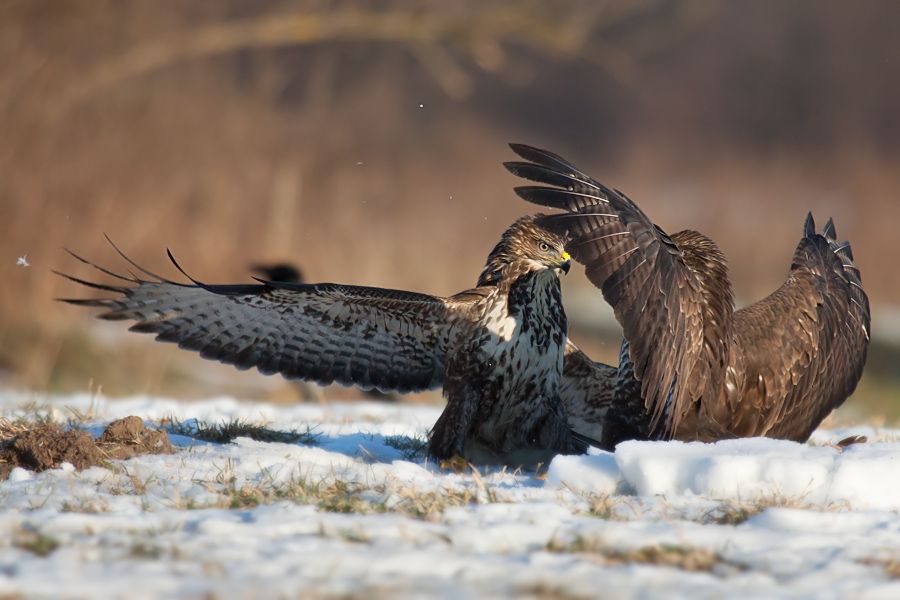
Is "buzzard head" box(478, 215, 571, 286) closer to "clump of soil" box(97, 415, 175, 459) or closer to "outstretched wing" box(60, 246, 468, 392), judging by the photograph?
"outstretched wing" box(60, 246, 468, 392)

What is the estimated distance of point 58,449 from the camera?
4.94 metres

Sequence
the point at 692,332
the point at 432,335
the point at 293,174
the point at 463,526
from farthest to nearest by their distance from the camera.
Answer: the point at 293,174
the point at 432,335
the point at 692,332
the point at 463,526

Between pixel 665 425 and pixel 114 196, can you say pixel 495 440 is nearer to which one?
pixel 665 425

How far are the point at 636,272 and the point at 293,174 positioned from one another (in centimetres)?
1115

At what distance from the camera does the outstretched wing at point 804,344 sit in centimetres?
563

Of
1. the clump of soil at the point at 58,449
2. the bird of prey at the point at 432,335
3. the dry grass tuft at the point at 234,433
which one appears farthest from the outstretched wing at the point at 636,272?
the clump of soil at the point at 58,449

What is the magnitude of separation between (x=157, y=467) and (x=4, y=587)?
6.09 feet

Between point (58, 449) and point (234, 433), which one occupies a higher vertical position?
point (234, 433)

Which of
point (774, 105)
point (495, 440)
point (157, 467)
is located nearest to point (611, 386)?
point (495, 440)

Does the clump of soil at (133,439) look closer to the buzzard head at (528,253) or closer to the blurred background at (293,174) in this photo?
the buzzard head at (528,253)

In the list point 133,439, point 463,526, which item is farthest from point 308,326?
point 463,526

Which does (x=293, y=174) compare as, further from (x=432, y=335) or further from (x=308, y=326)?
(x=432, y=335)

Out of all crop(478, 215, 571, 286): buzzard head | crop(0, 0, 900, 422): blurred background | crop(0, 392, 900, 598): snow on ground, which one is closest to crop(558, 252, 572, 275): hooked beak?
crop(478, 215, 571, 286): buzzard head

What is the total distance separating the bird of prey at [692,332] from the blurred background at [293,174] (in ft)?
10.3
